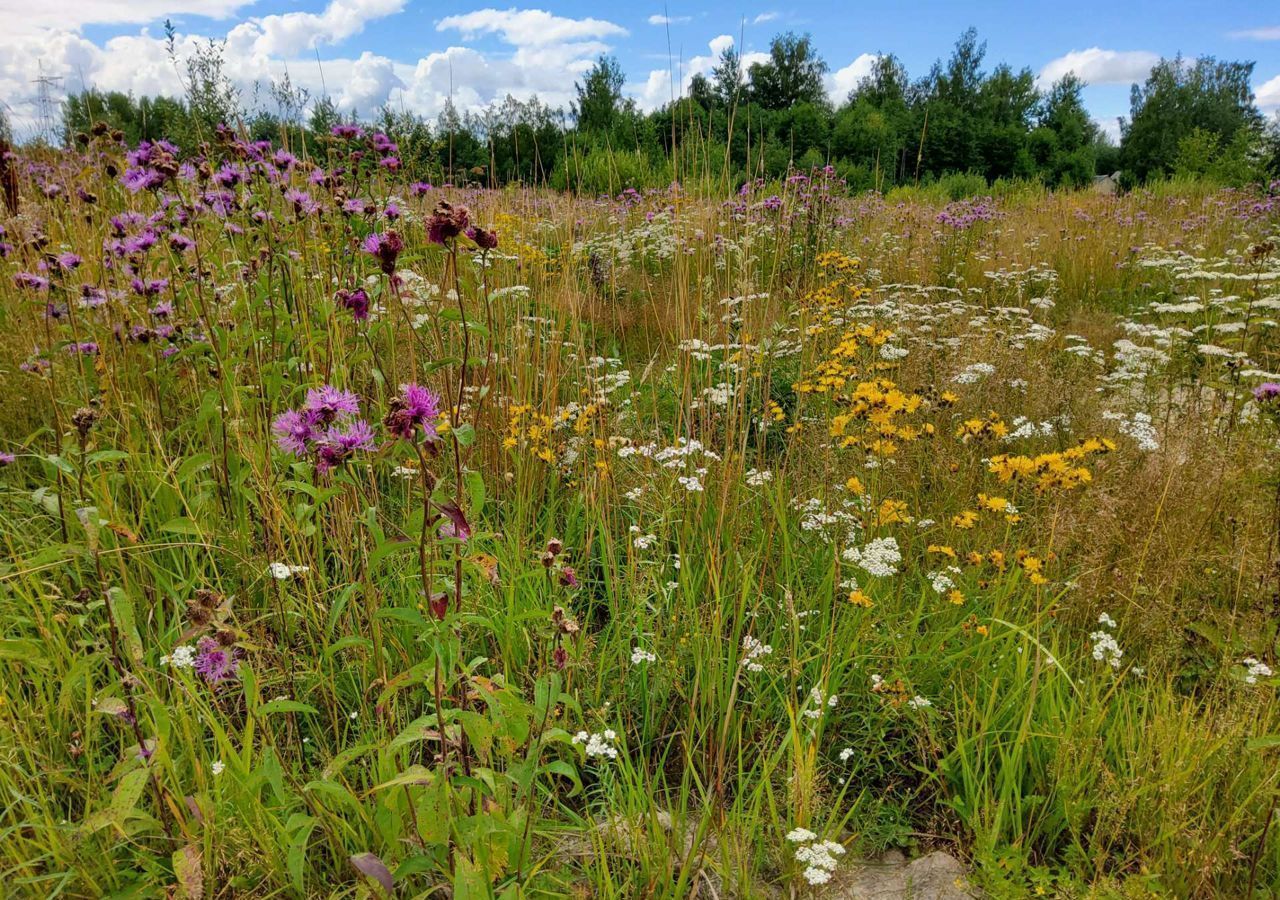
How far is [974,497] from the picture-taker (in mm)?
2393

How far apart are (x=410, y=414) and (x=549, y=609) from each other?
105 cm

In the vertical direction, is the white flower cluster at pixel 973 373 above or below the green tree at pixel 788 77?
below

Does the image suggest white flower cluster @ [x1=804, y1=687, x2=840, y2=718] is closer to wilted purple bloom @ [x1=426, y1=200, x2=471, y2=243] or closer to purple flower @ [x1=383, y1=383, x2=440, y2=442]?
purple flower @ [x1=383, y1=383, x2=440, y2=442]

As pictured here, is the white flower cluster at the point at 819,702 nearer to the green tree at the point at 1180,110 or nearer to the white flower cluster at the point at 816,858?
the white flower cluster at the point at 816,858

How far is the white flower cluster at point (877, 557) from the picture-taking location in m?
1.73

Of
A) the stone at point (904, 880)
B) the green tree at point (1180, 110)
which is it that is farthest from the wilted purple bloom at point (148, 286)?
the green tree at point (1180, 110)

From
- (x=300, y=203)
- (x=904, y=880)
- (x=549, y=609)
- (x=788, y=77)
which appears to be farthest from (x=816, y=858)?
(x=788, y=77)

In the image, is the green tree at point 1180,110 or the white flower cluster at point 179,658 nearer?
the white flower cluster at point 179,658

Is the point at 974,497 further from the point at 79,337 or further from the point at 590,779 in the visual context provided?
the point at 79,337

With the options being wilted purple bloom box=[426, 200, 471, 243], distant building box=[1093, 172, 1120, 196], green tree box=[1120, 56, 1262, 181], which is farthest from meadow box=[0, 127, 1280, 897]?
green tree box=[1120, 56, 1262, 181]

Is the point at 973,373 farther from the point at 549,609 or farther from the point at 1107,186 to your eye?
the point at 1107,186

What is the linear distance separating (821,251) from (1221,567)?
11.0 ft

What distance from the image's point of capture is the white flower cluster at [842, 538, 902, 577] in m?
1.73

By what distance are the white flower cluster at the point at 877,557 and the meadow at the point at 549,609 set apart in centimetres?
1
